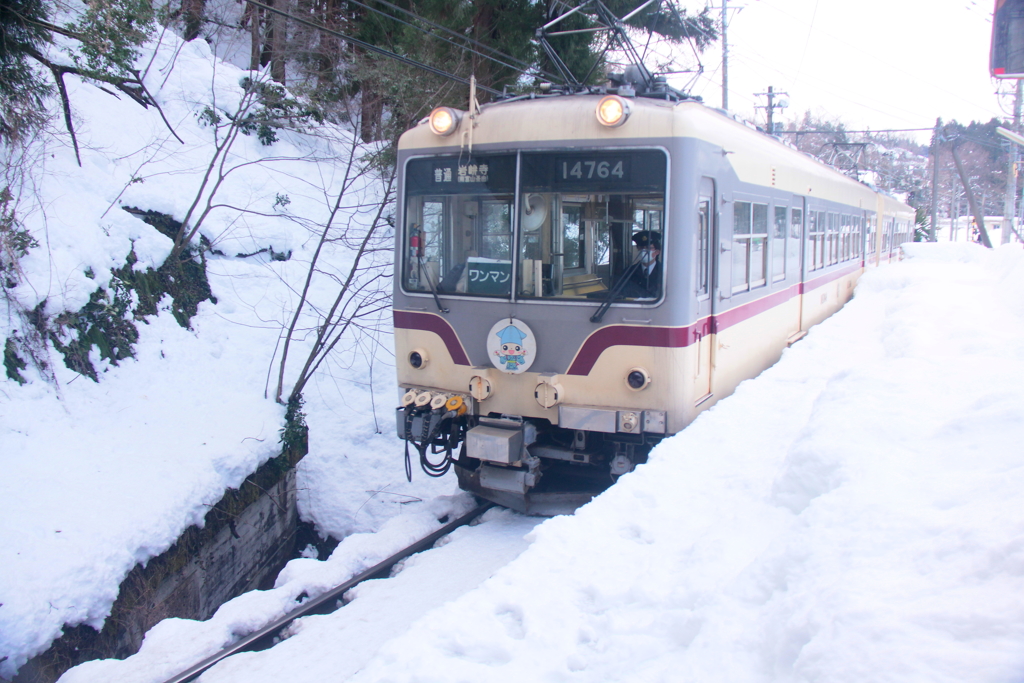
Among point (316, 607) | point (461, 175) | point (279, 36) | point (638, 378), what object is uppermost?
point (279, 36)

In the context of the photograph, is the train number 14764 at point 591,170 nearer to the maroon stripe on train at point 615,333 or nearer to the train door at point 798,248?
the maroon stripe on train at point 615,333

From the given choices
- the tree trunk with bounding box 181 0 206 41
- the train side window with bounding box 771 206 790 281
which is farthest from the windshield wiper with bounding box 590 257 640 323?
the tree trunk with bounding box 181 0 206 41

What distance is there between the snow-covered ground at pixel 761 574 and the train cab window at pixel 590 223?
3.79ft

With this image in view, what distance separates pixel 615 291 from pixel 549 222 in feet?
2.16

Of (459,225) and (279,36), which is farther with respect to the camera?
(279,36)

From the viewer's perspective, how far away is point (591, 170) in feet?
16.1

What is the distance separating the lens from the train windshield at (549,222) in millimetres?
4902

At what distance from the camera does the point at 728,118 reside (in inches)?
240

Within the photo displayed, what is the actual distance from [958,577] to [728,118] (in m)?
4.74

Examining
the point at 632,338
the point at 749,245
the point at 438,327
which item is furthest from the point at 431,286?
the point at 749,245

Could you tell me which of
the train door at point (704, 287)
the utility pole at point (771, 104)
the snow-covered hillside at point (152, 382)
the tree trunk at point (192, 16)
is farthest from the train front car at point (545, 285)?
the utility pole at point (771, 104)

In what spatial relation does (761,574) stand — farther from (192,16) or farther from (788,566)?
(192,16)

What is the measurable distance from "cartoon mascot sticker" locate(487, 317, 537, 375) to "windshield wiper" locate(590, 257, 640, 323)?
49cm

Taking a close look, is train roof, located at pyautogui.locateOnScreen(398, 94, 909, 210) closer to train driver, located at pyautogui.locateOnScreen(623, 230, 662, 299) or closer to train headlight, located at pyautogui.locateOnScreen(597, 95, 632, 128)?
train headlight, located at pyautogui.locateOnScreen(597, 95, 632, 128)
